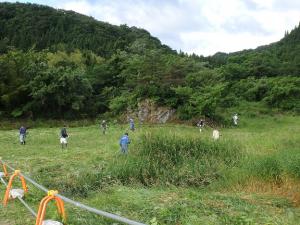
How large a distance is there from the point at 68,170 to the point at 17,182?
2.51 metres

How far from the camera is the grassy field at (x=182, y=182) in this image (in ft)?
22.8

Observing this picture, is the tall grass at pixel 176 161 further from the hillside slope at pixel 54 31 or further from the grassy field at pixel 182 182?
the hillside slope at pixel 54 31

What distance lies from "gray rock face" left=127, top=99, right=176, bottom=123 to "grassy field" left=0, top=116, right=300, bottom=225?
20773 mm

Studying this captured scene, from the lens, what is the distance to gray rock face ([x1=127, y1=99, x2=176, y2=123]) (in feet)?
123

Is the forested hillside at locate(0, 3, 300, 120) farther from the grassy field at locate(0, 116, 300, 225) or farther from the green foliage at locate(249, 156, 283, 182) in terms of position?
the green foliage at locate(249, 156, 283, 182)

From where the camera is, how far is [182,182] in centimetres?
1098

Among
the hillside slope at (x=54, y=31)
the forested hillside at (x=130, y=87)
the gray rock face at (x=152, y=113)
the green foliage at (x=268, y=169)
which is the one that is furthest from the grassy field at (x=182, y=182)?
the hillside slope at (x=54, y=31)

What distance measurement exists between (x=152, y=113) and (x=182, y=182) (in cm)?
2699

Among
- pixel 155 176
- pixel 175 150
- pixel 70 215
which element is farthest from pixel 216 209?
pixel 175 150

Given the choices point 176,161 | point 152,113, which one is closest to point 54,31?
point 152,113

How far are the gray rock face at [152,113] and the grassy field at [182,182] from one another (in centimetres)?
2077

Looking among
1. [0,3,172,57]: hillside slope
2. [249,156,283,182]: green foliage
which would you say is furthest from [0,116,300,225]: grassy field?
[0,3,172,57]: hillside slope

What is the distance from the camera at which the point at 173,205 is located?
23.7 ft

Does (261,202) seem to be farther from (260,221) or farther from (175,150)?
(175,150)
